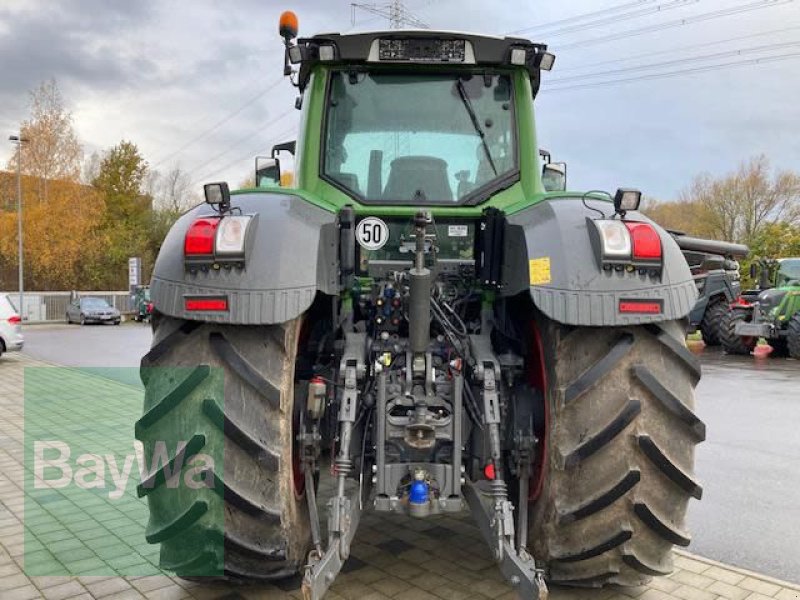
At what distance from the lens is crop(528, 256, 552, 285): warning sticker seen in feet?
9.49

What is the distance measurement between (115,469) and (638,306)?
16.8 ft

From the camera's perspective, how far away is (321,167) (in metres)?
3.97

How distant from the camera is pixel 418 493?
9.82ft

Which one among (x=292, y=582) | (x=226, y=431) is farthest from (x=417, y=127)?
(x=292, y=582)

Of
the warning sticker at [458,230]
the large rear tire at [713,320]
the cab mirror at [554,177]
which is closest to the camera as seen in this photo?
the warning sticker at [458,230]

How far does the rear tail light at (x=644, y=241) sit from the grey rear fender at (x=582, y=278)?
0.05m

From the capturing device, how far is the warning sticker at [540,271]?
2.89 m

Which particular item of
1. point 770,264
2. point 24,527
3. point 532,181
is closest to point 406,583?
point 532,181

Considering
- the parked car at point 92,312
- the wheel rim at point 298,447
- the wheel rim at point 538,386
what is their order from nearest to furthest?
the wheel rim at point 538,386 < the wheel rim at point 298,447 < the parked car at point 92,312

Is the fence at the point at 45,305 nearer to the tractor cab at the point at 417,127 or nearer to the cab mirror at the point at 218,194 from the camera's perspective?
the tractor cab at the point at 417,127

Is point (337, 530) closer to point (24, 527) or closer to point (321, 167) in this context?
point (321, 167)

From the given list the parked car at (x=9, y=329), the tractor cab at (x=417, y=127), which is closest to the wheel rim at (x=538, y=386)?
the tractor cab at (x=417, y=127)

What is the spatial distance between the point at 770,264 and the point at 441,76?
19.0m

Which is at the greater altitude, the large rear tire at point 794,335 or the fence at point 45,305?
the large rear tire at point 794,335
